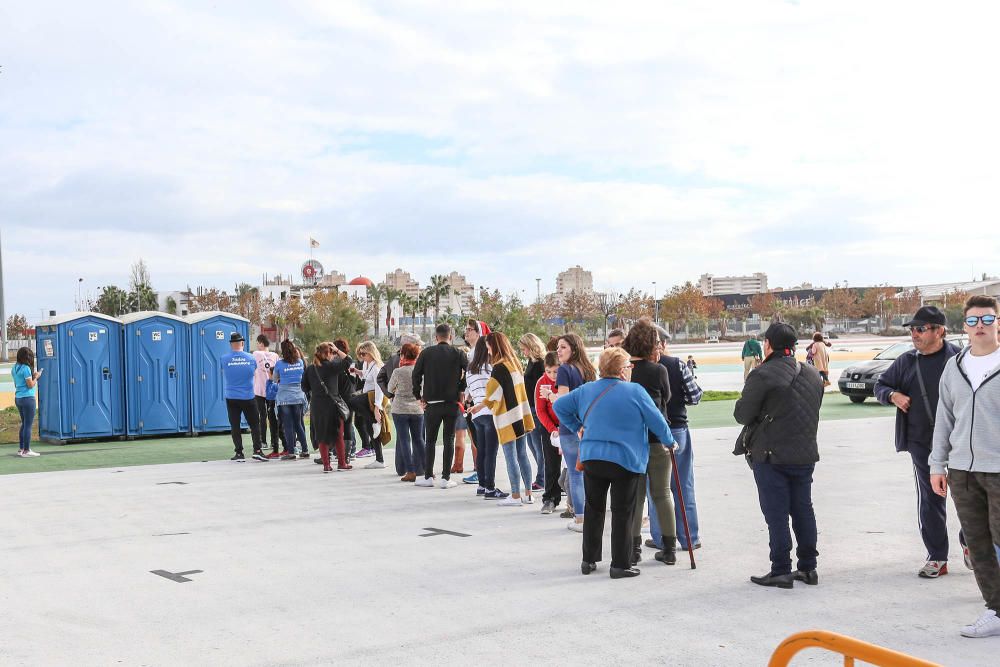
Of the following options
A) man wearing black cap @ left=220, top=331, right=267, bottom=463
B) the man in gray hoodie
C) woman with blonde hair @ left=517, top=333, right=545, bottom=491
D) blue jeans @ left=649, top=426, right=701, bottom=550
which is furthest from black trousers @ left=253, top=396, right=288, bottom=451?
the man in gray hoodie

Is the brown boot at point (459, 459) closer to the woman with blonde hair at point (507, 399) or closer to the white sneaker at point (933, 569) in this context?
the woman with blonde hair at point (507, 399)

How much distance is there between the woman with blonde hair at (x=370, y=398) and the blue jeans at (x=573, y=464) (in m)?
4.43

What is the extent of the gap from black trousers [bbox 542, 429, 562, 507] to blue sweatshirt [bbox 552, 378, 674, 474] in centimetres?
257

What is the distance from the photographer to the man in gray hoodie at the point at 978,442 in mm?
5176

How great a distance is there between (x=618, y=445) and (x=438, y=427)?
4.50m

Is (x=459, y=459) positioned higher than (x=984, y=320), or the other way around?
(x=984, y=320)

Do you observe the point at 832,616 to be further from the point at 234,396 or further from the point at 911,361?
the point at 234,396

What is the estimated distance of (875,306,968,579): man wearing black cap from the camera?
20.8 feet

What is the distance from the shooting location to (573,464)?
857 centimetres

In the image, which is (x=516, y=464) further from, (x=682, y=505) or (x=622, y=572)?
(x=622, y=572)

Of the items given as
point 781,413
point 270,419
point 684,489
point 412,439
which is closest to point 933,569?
point 781,413

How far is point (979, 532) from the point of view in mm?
5352

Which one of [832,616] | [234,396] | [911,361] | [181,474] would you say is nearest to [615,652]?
[832,616]

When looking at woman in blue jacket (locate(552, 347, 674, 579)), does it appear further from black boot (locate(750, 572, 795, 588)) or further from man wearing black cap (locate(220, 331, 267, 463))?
man wearing black cap (locate(220, 331, 267, 463))
